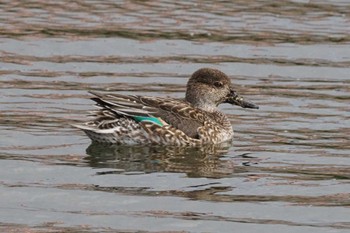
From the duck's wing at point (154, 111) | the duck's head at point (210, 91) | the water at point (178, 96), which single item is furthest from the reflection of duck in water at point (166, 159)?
the duck's head at point (210, 91)

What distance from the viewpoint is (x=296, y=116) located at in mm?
16688

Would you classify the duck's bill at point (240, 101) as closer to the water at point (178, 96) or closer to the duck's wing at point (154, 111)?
the water at point (178, 96)

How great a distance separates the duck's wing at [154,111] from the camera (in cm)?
1500

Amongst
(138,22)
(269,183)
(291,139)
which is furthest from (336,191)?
(138,22)

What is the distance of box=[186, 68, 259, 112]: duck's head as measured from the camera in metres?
16.1

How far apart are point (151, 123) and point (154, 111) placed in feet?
0.48

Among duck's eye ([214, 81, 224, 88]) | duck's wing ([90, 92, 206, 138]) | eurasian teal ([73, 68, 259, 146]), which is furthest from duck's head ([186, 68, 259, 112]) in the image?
duck's wing ([90, 92, 206, 138])

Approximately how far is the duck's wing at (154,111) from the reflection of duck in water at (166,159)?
0.30m

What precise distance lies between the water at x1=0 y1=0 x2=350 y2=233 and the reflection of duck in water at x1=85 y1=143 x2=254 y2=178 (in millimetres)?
24

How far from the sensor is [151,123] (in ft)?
50.0

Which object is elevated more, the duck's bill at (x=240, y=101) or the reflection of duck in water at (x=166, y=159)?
the duck's bill at (x=240, y=101)

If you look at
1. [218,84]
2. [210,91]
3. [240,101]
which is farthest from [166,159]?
[240,101]

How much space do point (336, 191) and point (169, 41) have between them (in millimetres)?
8668

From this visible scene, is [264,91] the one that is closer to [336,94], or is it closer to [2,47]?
[336,94]
